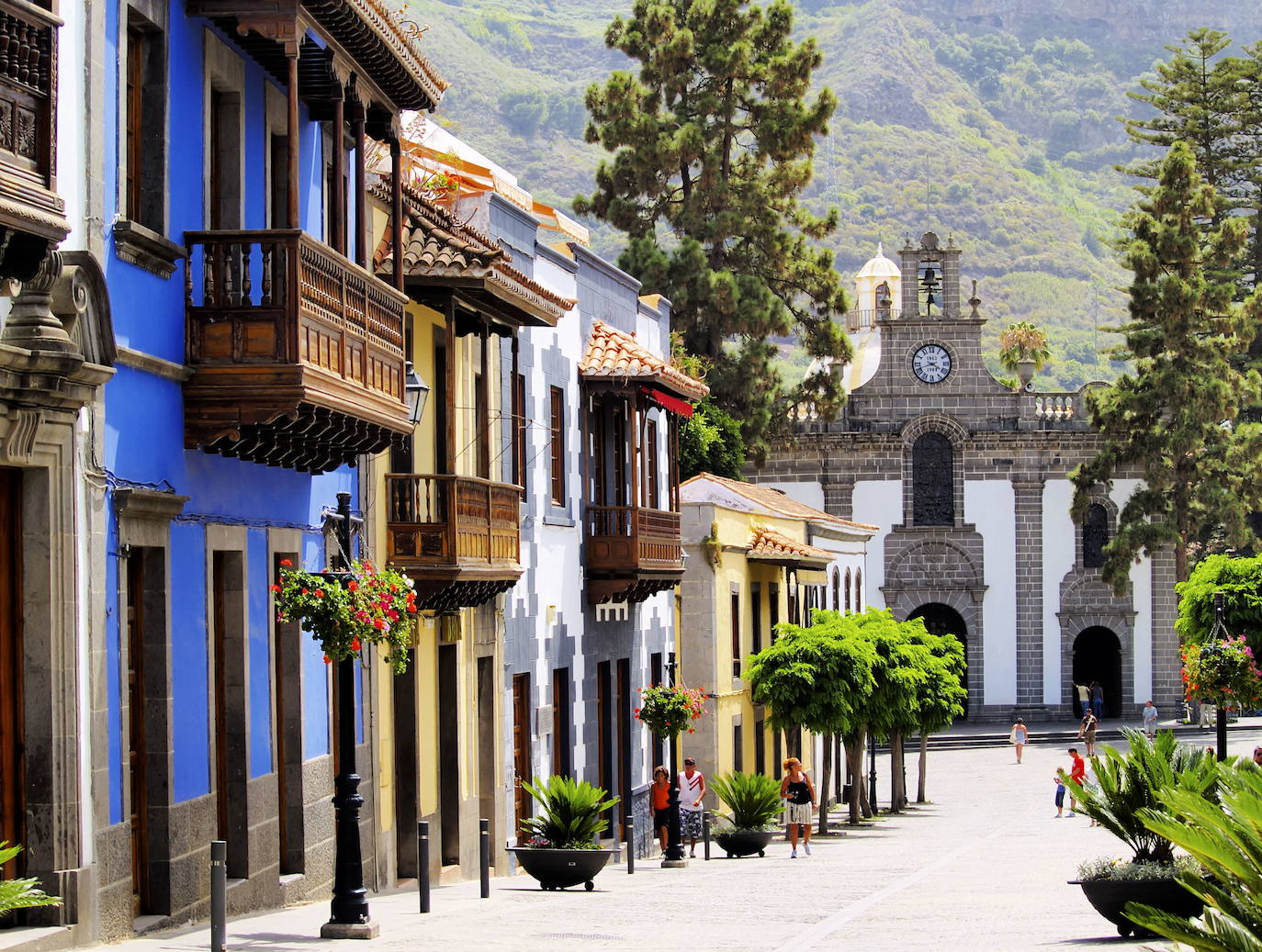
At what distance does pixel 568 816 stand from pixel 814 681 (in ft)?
54.6

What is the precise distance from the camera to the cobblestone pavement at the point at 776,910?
612 inches

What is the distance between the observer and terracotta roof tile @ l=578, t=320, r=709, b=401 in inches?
1160

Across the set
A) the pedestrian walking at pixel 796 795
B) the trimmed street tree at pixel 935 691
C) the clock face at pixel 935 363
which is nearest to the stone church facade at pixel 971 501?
the clock face at pixel 935 363

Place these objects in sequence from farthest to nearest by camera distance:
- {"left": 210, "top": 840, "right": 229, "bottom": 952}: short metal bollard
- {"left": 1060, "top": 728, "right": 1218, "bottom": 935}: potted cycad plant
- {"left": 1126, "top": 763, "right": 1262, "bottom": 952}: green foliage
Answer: {"left": 1060, "top": 728, "right": 1218, "bottom": 935}: potted cycad plant
{"left": 210, "top": 840, "right": 229, "bottom": 952}: short metal bollard
{"left": 1126, "top": 763, "right": 1262, "bottom": 952}: green foliage

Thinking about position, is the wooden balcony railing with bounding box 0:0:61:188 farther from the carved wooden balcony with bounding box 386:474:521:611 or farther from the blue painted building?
the carved wooden balcony with bounding box 386:474:521:611

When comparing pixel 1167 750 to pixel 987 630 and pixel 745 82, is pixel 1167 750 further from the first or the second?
pixel 987 630

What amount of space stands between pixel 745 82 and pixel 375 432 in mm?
42387

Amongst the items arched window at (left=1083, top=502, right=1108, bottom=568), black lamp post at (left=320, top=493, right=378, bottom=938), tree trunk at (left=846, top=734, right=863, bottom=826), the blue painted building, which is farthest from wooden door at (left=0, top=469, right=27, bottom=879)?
arched window at (left=1083, top=502, right=1108, bottom=568)

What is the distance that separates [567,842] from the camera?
21.5 metres

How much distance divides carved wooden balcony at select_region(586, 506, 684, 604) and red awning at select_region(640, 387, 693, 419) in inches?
70.5

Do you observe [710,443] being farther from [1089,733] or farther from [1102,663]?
[1102,663]

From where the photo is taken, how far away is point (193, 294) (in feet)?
49.2

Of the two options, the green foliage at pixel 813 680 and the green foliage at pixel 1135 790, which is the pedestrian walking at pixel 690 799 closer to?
the green foliage at pixel 813 680

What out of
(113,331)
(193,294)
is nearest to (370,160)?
(193,294)
